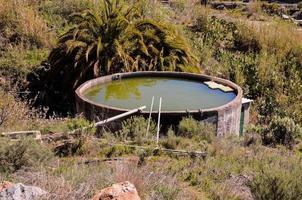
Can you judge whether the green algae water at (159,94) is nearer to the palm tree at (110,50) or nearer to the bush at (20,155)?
the palm tree at (110,50)

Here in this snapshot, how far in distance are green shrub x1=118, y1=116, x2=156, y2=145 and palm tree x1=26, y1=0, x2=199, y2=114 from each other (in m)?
2.88

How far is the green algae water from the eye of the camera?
805 cm

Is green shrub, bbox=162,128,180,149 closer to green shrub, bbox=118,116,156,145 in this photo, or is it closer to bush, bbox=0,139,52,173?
green shrub, bbox=118,116,156,145

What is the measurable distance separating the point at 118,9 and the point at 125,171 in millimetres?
6257

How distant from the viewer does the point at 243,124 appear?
8445mm

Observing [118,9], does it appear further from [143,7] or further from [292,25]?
[292,25]

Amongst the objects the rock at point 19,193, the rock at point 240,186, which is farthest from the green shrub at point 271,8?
the rock at point 19,193

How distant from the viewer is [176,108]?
7863 mm

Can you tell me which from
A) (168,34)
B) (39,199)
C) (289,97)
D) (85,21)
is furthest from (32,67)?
(39,199)

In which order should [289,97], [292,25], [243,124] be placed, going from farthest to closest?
1. [292,25]
2. [289,97]
3. [243,124]

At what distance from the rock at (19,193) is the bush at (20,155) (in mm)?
1066

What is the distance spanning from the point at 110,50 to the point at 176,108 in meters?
2.30

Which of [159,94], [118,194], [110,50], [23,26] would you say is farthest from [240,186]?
[23,26]

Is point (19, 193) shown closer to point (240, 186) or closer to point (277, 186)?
point (277, 186)
